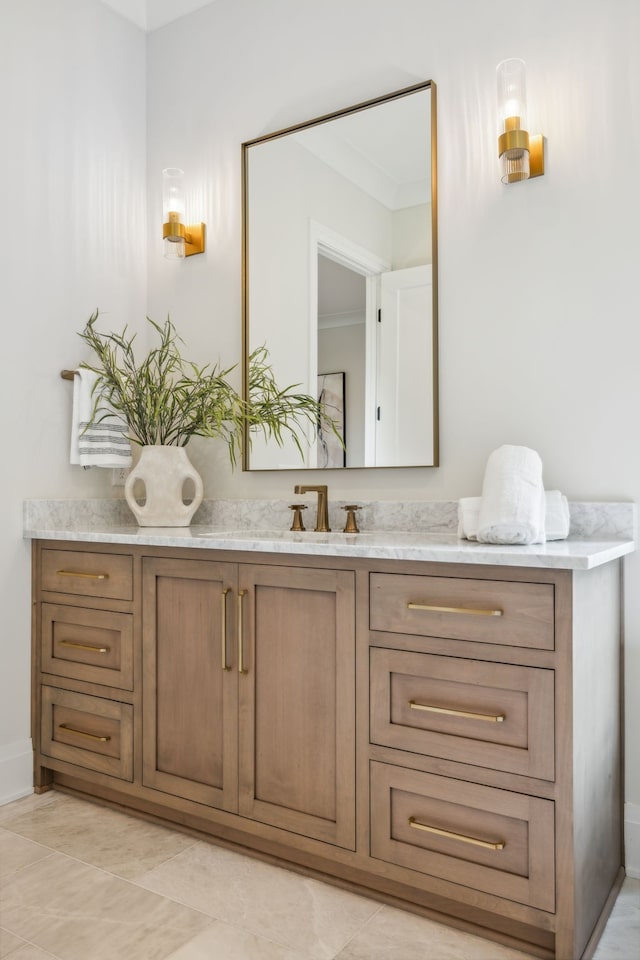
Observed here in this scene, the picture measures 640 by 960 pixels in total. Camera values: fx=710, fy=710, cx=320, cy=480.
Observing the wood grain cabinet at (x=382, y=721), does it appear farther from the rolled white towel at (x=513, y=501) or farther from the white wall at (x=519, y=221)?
the white wall at (x=519, y=221)

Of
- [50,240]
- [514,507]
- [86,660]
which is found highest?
[50,240]

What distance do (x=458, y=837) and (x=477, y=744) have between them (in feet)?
0.69

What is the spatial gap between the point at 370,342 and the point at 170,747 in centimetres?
135

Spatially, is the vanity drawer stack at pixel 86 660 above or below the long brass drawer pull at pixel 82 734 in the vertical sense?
above

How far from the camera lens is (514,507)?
5.48ft

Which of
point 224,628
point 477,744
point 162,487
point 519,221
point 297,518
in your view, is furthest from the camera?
point 162,487

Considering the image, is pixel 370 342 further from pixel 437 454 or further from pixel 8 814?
pixel 8 814

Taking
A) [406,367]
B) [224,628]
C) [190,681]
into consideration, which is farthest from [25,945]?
[406,367]

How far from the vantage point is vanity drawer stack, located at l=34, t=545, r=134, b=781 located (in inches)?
84.0

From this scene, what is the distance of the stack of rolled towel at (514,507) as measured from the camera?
166cm

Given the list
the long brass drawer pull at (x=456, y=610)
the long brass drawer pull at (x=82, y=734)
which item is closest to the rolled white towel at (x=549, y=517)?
the long brass drawer pull at (x=456, y=610)

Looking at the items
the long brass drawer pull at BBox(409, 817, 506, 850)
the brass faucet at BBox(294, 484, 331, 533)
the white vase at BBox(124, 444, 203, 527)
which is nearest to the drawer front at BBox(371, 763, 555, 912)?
the long brass drawer pull at BBox(409, 817, 506, 850)

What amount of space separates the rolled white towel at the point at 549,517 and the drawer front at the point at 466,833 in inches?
23.5

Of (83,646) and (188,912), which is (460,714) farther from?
(83,646)
